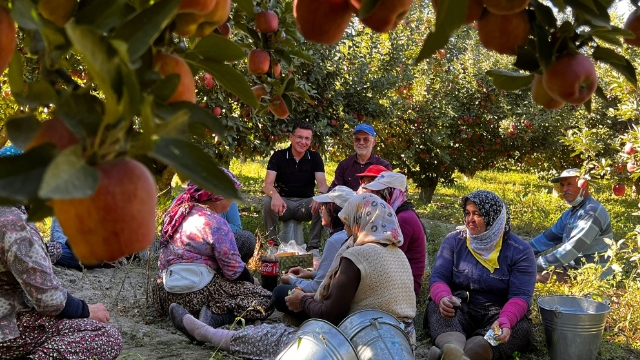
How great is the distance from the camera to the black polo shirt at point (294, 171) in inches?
240

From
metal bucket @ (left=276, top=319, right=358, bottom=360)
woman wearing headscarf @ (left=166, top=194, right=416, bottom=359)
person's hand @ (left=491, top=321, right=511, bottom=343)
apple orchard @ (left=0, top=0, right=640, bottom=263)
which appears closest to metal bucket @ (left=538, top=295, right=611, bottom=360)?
person's hand @ (left=491, top=321, right=511, bottom=343)

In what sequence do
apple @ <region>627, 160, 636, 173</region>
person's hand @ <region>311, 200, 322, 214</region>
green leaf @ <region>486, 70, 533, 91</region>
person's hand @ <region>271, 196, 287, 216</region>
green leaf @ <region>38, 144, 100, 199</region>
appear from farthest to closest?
person's hand @ <region>271, 196, 287, 216</region> < person's hand @ <region>311, 200, 322, 214</region> < apple @ <region>627, 160, 636, 173</region> < green leaf @ <region>486, 70, 533, 91</region> < green leaf @ <region>38, 144, 100, 199</region>

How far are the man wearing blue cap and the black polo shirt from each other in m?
0.46

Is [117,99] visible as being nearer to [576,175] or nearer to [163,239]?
[163,239]

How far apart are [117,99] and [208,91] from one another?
5310mm

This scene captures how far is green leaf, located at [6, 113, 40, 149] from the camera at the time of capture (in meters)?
0.52

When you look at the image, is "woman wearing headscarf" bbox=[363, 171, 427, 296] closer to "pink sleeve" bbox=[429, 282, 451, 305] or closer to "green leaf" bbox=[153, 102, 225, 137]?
"pink sleeve" bbox=[429, 282, 451, 305]

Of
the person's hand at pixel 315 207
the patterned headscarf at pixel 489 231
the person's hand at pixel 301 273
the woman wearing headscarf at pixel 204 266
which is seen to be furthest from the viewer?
the person's hand at pixel 315 207

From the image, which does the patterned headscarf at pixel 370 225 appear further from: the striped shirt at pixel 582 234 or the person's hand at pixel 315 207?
the person's hand at pixel 315 207

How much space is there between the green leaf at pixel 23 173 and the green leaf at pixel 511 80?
0.66 m

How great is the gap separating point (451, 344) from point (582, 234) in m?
1.97

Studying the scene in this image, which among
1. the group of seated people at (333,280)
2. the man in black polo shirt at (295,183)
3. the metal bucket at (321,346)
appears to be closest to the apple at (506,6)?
the metal bucket at (321,346)

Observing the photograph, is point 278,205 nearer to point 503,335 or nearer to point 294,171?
point 294,171

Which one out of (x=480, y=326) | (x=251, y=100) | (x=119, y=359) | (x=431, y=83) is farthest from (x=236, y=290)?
(x=431, y=83)
